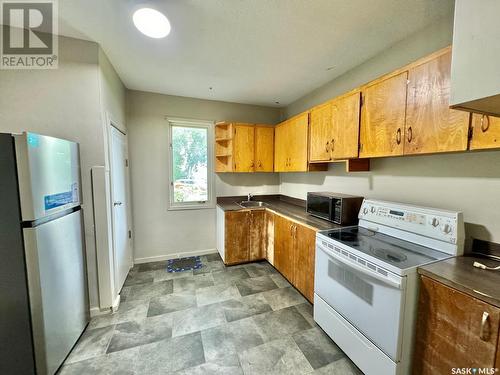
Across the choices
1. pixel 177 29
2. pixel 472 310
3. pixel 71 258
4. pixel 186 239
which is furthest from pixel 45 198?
pixel 472 310

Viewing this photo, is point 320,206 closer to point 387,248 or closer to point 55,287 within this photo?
point 387,248

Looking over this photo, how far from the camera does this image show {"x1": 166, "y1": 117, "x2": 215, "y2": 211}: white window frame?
3.27 meters

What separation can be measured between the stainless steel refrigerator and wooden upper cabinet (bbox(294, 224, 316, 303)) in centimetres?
213

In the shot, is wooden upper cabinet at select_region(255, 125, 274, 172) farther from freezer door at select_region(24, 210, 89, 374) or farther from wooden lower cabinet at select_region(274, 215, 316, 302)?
freezer door at select_region(24, 210, 89, 374)

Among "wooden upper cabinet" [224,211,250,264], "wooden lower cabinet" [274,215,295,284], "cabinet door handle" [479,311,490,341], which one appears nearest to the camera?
"cabinet door handle" [479,311,490,341]

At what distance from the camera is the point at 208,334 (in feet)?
6.08

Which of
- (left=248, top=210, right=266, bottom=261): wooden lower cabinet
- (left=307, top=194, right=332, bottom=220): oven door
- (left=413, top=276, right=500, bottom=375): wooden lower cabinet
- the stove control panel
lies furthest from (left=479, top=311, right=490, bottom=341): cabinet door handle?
(left=248, top=210, right=266, bottom=261): wooden lower cabinet

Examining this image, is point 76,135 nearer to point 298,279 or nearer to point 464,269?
point 298,279

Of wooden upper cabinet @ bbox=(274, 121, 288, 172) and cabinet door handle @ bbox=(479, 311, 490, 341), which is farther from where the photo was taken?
wooden upper cabinet @ bbox=(274, 121, 288, 172)

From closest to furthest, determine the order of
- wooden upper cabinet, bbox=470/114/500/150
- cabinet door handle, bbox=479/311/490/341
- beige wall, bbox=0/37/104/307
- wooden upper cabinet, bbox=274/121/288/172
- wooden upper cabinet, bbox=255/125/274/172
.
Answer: cabinet door handle, bbox=479/311/490/341, wooden upper cabinet, bbox=470/114/500/150, beige wall, bbox=0/37/104/307, wooden upper cabinet, bbox=274/121/288/172, wooden upper cabinet, bbox=255/125/274/172

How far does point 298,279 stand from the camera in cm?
237

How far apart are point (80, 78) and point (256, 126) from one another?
7.32 feet

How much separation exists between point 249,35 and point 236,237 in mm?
2451

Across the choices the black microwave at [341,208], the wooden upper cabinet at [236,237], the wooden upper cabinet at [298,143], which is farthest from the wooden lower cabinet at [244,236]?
the black microwave at [341,208]
